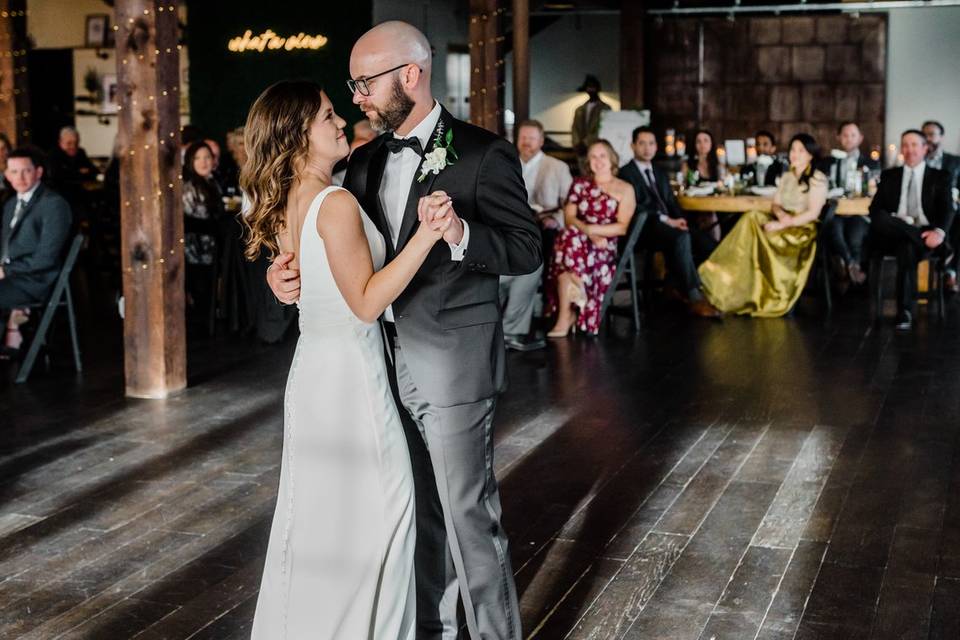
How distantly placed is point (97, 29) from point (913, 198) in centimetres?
1107

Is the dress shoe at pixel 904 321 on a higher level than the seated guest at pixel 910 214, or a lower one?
lower

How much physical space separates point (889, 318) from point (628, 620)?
585 centimetres

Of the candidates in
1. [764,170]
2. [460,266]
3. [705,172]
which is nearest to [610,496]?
[460,266]

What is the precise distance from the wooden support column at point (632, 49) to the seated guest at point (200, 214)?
759cm

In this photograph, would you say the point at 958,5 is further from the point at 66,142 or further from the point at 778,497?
the point at 778,497

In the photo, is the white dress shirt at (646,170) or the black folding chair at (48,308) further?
the white dress shirt at (646,170)

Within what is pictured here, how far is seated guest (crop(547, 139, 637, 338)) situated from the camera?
25.3ft

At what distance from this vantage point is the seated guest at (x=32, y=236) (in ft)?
21.0

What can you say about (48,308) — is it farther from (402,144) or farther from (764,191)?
(764,191)

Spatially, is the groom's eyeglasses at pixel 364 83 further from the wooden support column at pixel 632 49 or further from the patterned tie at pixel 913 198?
the wooden support column at pixel 632 49

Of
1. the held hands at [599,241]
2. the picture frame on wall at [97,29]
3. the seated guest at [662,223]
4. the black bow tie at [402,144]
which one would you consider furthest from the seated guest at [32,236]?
the picture frame on wall at [97,29]

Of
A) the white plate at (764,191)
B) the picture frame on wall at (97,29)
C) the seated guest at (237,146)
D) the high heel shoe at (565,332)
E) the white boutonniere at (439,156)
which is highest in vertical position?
the picture frame on wall at (97,29)

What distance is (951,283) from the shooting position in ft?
32.0

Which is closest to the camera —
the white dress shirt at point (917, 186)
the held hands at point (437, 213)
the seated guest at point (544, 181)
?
the held hands at point (437, 213)
